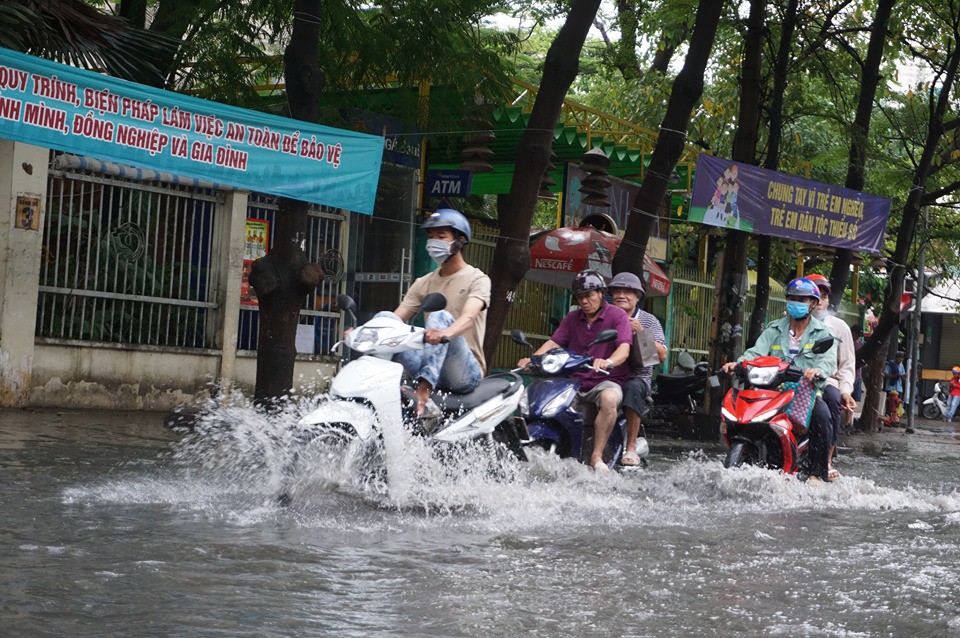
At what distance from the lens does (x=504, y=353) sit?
1925 centimetres

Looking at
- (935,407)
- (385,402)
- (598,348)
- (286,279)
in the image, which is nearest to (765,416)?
(598,348)

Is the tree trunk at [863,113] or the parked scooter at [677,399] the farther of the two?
the tree trunk at [863,113]

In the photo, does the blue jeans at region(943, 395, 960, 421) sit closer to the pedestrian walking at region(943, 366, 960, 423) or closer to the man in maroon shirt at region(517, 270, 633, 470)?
the pedestrian walking at region(943, 366, 960, 423)

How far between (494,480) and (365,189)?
503 centimetres

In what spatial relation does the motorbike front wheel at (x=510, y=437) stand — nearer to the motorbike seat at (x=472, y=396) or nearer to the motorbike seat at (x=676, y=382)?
the motorbike seat at (x=472, y=396)

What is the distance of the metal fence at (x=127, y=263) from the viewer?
12.9 metres

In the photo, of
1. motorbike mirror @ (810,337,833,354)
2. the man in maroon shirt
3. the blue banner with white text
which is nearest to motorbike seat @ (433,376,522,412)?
the man in maroon shirt

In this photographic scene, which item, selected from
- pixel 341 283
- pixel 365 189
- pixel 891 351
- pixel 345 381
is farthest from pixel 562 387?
pixel 891 351

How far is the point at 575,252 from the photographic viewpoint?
60.2ft

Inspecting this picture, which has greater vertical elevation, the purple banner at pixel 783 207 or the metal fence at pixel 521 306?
the purple banner at pixel 783 207

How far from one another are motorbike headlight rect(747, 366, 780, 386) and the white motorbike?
8.61 ft

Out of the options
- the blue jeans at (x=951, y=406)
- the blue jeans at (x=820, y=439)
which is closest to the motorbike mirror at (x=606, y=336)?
the blue jeans at (x=820, y=439)

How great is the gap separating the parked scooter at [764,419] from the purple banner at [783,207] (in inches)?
252

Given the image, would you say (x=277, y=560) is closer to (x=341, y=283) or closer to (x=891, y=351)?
(x=341, y=283)
